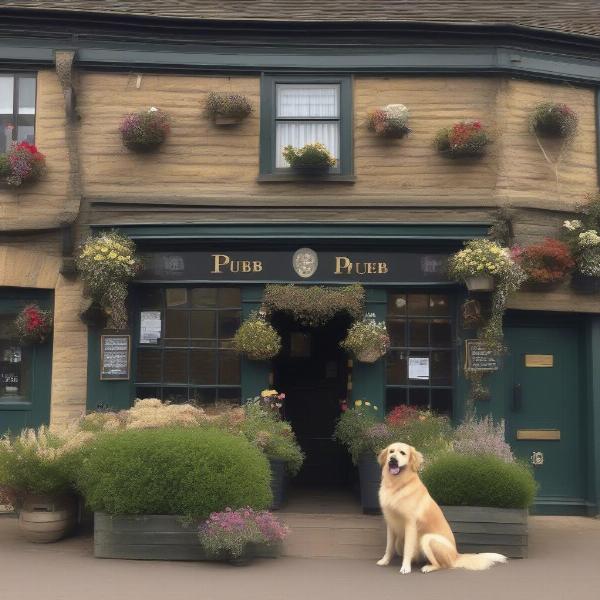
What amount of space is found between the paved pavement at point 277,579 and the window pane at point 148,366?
2.72m

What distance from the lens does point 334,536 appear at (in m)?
8.77

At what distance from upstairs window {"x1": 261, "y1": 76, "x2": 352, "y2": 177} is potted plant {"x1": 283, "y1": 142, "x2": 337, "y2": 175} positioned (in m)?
0.17

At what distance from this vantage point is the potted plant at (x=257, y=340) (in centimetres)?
993

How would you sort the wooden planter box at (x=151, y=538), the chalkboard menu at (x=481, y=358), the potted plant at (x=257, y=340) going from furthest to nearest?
the chalkboard menu at (x=481, y=358) < the potted plant at (x=257, y=340) < the wooden planter box at (x=151, y=538)

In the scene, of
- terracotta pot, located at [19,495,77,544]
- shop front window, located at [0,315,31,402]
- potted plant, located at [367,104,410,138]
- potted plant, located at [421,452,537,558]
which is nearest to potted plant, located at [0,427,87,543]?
terracotta pot, located at [19,495,77,544]

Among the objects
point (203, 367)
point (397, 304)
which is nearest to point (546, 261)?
point (397, 304)

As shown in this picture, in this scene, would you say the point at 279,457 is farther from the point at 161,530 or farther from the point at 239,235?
the point at 239,235

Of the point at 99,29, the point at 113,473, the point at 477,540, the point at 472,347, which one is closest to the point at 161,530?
the point at 113,473

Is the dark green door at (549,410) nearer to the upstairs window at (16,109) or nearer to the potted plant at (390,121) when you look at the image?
the potted plant at (390,121)

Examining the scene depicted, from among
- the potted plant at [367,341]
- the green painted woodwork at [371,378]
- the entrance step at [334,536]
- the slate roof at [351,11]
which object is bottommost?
the entrance step at [334,536]

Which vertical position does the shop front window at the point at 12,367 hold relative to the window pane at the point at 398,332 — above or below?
below

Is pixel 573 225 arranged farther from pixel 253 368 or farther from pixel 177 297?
pixel 177 297

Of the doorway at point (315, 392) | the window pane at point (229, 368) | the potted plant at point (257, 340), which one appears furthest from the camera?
the doorway at point (315, 392)

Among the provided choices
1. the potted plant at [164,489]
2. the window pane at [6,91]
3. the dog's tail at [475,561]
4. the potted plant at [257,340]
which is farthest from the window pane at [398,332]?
the window pane at [6,91]
